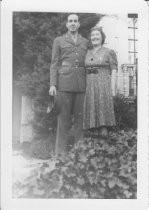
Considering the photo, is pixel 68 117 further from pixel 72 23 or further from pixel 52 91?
pixel 72 23

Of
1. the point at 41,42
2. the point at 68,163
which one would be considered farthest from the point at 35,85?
the point at 68,163

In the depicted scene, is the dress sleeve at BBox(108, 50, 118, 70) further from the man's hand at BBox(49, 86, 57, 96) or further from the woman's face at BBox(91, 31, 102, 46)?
the man's hand at BBox(49, 86, 57, 96)

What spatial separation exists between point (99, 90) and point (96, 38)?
0.36 metres

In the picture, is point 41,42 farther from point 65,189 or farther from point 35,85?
point 65,189

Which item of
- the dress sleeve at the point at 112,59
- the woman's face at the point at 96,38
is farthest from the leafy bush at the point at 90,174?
the woman's face at the point at 96,38

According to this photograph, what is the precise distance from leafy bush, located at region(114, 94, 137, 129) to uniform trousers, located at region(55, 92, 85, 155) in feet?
0.83

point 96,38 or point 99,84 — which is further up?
point 96,38

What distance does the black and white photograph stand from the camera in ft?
12.2

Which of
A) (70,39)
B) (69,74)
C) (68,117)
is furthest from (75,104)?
(70,39)

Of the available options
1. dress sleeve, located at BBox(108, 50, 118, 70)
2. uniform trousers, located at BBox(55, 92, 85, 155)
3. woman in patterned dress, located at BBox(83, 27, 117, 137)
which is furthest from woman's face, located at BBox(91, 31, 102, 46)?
uniform trousers, located at BBox(55, 92, 85, 155)

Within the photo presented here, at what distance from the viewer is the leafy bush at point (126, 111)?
376 cm

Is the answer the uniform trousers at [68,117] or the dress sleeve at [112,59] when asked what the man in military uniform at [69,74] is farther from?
the dress sleeve at [112,59]

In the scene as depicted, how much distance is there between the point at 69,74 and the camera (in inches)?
148

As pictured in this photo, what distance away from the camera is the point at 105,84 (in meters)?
3.75
